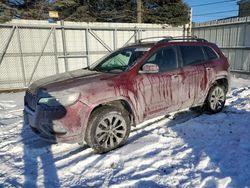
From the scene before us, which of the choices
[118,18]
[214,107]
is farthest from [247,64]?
[118,18]

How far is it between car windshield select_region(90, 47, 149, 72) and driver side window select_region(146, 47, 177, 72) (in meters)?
0.22

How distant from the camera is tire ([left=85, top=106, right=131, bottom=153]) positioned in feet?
12.0

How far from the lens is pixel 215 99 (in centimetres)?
555

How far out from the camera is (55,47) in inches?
381

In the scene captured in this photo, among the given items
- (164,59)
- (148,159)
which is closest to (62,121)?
(148,159)

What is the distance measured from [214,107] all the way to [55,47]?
22.2ft

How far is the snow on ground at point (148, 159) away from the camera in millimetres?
3062

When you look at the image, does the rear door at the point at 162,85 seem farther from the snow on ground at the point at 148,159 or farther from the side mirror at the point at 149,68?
the snow on ground at the point at 148,159

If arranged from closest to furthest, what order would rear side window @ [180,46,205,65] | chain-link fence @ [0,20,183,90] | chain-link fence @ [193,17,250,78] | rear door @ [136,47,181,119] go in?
rear door @ [136,47,181,119], rear side window @ [180,46,205,65], chain-link fence @ [0,20,183,90], chain-link fence @ [193,17,250,78]

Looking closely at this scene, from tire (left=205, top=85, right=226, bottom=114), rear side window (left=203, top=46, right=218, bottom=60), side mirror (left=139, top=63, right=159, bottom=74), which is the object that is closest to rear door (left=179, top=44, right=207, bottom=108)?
rear side window (left=203, top=46, right=218, bottom=60)

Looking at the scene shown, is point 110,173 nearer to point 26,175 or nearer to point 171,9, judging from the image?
point 26,175

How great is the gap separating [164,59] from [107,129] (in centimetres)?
177

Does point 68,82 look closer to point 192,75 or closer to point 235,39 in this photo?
point 192,75

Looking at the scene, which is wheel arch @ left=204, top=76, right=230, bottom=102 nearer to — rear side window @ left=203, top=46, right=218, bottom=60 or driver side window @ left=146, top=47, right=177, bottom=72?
rear side window @ left=203, top=46, right=218, bottom=60
